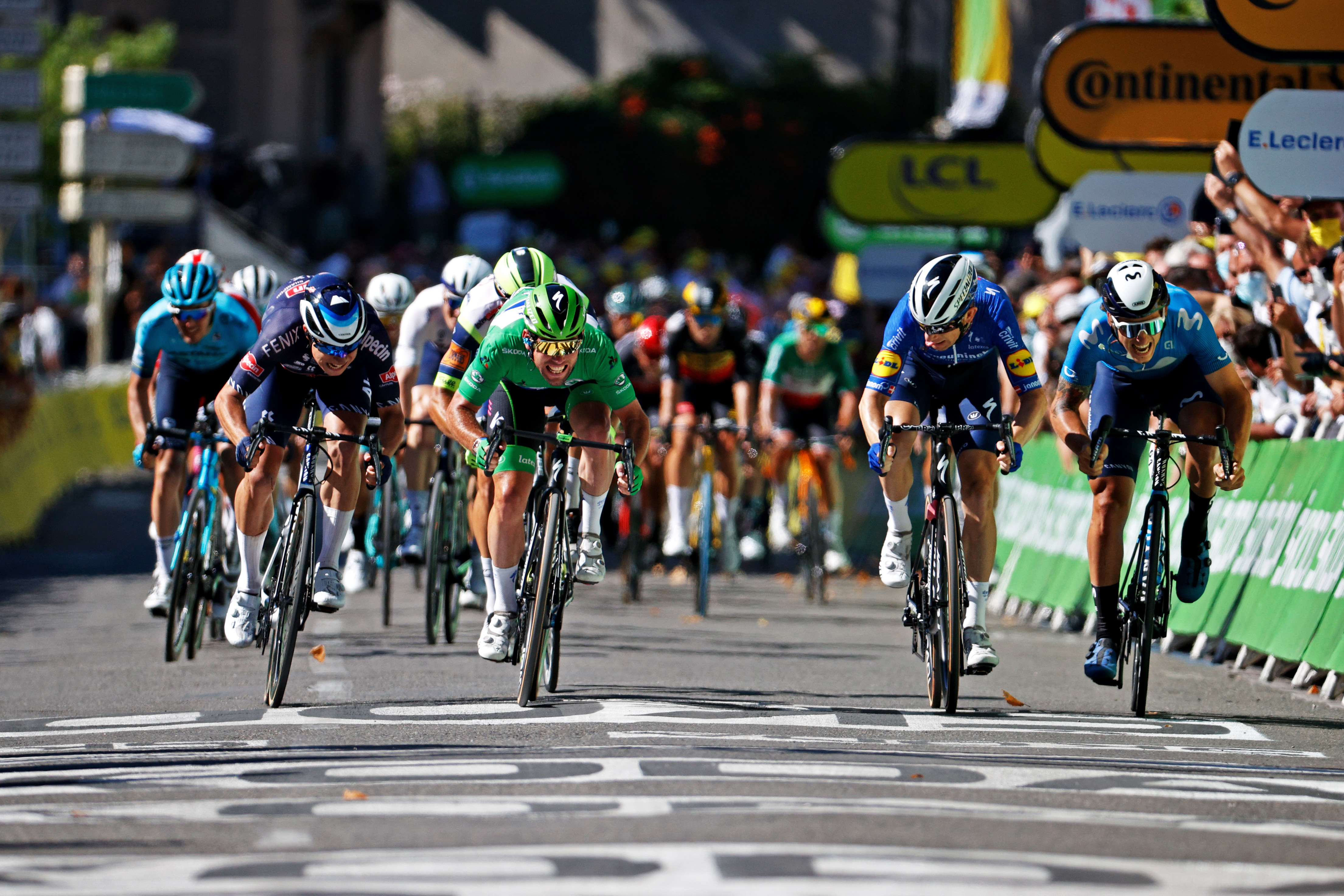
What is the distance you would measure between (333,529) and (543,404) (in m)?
1.06

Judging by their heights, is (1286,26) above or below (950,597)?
above

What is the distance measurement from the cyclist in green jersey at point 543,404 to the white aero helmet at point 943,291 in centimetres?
126

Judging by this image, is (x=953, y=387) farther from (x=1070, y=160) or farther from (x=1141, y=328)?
(x=1070, y=160)

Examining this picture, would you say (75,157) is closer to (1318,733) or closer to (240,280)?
(240,280)

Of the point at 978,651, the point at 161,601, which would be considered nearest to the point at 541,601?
the point at 978,651

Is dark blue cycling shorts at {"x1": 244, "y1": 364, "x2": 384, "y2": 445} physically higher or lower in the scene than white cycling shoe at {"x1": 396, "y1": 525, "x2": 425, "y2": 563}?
higher

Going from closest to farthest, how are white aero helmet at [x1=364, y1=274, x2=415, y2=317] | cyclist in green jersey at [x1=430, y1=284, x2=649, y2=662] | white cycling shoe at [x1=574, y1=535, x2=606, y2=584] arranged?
cyclist in green jersey at [x1=430, y1=284, x2=649, y2=662]
white cycling shoe at [x1=574, y1=535, x2=606, y2=584]
white aero helmet at [x1=364, y1=274, x2=415, y2=317]

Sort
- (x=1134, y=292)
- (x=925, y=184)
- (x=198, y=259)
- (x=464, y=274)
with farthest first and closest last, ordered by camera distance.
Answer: (x=925, y=184) → (x=464, y=274) → (x=198, y=259) → (x=1134, y=292)

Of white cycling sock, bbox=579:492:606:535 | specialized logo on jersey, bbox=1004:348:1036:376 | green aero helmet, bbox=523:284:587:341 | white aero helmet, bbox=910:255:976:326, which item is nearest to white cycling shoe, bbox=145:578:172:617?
white cycling sock, bbox=579:492:606:535

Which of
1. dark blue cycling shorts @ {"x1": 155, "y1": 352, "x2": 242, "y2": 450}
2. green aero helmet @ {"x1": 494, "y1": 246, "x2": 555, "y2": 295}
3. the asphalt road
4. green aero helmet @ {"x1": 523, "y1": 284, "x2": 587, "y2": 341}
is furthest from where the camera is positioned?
dark blue cycling shorts @ {"x1": 155, "y1": 352, "x2": 242, "y2": 450}

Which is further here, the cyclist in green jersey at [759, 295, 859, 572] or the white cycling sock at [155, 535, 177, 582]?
the cyclist in green jersey at [759, 295, 859, 572]

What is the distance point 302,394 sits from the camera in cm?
1102

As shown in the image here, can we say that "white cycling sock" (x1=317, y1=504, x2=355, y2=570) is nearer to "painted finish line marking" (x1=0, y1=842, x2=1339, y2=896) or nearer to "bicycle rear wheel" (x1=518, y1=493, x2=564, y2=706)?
"bicycle rear wheel" (x1=518, y1=493, x2=564, y2=706)

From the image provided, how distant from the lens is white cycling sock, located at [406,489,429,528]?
1348 cm
